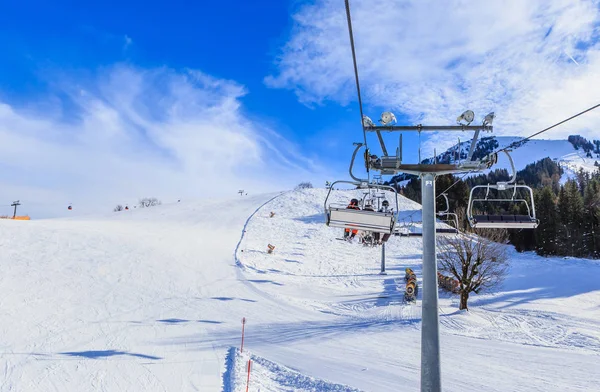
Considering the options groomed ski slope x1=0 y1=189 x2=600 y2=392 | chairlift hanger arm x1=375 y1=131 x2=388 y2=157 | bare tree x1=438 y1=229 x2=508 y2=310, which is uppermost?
chairlift hanger arm x1=375 y1=131 x2=388 y2=157

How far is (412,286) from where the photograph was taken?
→ 79.4 feet

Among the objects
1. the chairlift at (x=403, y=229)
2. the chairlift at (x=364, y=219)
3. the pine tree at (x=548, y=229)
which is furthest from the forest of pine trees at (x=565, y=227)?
the chairlift at (x=364, y=219)

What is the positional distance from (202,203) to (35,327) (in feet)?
183

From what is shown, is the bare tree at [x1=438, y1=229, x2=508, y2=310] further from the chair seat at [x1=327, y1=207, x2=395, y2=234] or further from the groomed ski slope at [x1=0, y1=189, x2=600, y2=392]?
the chair seat at [x1=327, y1=207, x2=395, y2=234]

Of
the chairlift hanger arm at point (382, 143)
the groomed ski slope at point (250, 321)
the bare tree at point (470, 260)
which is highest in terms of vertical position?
the chairlift hanger arm at point (382, 143)

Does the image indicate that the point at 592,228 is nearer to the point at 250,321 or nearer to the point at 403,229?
the point at 403,229

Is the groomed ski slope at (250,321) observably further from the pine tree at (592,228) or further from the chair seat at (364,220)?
the pine tree at (592,228)

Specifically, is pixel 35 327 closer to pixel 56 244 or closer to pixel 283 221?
pixel 56 244

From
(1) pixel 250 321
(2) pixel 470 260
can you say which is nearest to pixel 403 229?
(2) pixel 470 260

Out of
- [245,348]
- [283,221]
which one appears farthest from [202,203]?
[245,348]

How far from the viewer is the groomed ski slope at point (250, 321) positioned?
37.3 ft

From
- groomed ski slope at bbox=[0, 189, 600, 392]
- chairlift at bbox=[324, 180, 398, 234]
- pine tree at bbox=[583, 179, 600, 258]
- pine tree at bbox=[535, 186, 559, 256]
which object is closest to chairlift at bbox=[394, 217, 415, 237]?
chairlift at bbox=[324, 180, 398, 234]

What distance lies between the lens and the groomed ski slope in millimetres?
11367

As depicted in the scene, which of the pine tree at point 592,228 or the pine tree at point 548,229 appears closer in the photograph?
the pine tree at point 592,228
